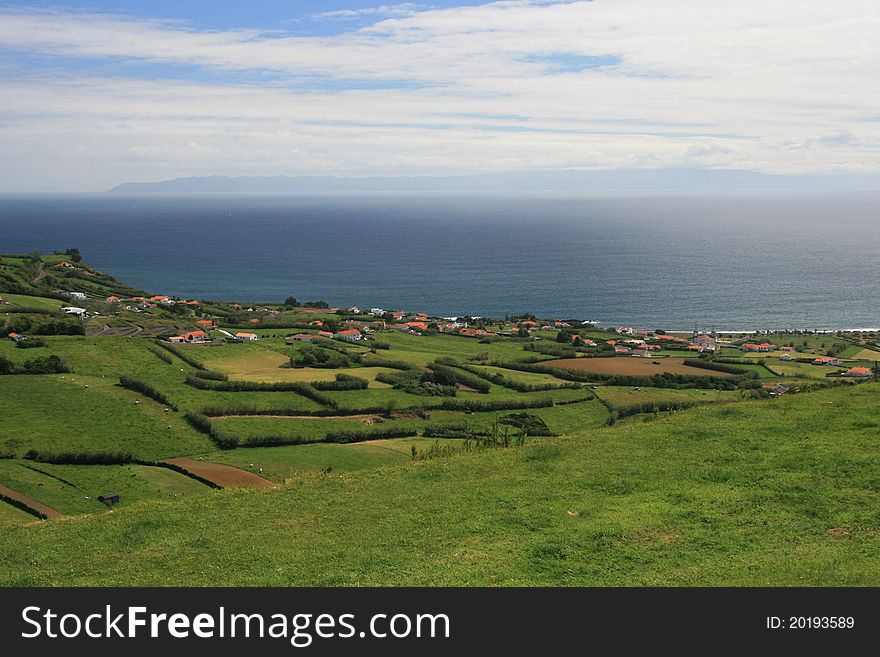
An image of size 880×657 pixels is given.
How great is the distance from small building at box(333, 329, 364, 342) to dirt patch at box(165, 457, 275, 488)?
46.5 metres

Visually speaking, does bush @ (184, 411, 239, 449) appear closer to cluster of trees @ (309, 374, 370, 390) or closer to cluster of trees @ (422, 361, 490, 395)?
cluster of trees @ (309, 374, 370, 390)

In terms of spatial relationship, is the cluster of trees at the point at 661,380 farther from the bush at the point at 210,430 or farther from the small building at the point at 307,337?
the bush at the point at 210,430

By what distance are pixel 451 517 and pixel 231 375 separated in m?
52.4

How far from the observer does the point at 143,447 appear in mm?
45094

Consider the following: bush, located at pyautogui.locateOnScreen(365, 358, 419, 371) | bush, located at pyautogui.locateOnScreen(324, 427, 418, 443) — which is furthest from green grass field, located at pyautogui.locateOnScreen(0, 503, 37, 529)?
bush, located at pyautogui.locateOnScreen(365, 358, 419, 371)

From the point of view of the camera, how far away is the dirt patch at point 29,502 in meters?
31.2

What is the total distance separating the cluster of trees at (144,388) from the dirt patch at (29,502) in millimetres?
20303

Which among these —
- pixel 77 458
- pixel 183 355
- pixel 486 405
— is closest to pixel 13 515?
pixel 77 458

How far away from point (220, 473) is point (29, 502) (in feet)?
32.4

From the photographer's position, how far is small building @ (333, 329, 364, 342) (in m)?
90.0

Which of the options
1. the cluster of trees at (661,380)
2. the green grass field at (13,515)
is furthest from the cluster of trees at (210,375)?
the cluster of trees at (661,380)
